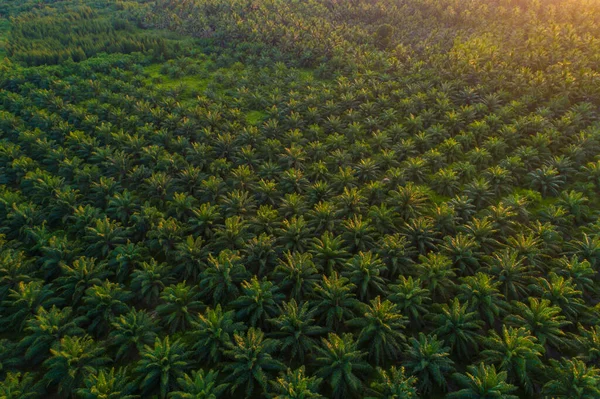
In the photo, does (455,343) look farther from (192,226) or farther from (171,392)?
→ (192,226)

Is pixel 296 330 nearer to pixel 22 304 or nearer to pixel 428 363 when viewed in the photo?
pixel 428 363

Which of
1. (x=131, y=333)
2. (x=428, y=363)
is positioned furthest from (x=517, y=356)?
(x=131, y=333)

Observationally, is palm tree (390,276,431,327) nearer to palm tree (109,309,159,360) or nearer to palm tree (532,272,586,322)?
palm tree (532,272,586,322)

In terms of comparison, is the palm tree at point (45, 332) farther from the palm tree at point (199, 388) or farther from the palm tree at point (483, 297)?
the palm tree at point (483, 297)

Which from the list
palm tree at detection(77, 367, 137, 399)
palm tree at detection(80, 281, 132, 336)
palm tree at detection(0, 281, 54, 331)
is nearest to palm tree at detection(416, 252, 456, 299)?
palm tree at detection(77, 367, 137, 399)

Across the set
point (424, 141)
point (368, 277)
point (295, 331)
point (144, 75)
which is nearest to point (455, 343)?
point (368, 277)
